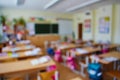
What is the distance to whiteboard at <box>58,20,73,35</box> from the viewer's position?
9625mm

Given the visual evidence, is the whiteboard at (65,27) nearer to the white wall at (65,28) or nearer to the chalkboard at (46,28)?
the white wall at (65,28)

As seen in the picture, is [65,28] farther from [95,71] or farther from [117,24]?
[95,71]

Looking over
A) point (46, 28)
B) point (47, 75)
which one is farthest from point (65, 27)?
point (47, 75)

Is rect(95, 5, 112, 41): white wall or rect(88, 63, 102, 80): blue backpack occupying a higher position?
rect(95, 5, 112, 41): white wall

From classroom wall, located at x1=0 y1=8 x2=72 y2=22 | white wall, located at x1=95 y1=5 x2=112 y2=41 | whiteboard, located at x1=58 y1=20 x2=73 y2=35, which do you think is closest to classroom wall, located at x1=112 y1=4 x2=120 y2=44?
white wall, located at x1=95 y1=5 x2=112 y2=41

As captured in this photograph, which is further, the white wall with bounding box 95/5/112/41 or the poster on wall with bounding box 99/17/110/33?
the poster on wall with bounding box 99/17/110/33

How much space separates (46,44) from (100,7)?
420 cm

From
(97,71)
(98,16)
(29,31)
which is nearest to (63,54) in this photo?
(97,71)

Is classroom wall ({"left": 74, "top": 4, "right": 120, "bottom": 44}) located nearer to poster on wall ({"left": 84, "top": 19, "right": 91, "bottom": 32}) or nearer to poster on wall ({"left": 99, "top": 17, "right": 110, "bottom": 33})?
poster on wall ({"left": 99, "top": 17, "right": 110, "bottom": 33})

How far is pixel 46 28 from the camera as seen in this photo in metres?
9.08

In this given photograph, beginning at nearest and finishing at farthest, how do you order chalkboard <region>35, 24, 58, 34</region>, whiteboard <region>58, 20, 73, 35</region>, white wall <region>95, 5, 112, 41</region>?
white wall <region>95, 5, 112, 41</region>, chalkboard <region>35, 24, 58, 34</region>, whiteboard <region>58, 20, 73, 35</region>

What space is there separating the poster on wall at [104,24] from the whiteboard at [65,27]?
3461mm

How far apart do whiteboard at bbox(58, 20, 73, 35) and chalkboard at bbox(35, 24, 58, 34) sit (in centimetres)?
45

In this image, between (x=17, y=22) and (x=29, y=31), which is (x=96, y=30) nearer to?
(x=29, y=31)
